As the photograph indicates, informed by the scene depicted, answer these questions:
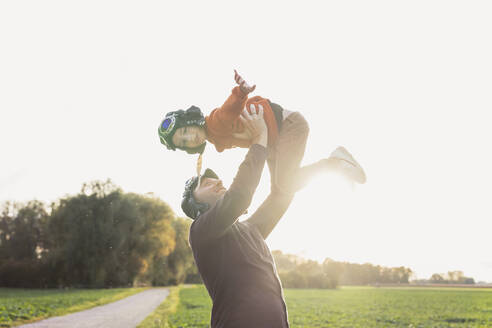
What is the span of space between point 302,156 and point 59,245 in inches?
1847

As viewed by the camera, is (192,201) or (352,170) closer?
(192,201)

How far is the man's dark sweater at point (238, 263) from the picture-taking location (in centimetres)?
236

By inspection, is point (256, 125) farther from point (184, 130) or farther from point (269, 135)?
point (184, 130)

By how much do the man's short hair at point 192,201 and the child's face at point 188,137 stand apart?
0.23 meters

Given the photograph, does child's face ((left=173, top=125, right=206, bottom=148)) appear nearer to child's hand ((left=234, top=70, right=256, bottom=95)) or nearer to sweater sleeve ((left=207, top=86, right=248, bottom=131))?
sweater sleeve ((left=207, top=86, right=248, bottom=131))

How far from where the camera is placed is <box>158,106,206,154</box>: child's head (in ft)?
9.67

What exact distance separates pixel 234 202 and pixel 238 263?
46 centimetres

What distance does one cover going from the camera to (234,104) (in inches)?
115

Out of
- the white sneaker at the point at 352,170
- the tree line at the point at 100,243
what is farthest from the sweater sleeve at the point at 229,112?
the tree line at the point at 100,243

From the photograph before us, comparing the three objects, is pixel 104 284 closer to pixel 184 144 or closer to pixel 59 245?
pixel 59 245

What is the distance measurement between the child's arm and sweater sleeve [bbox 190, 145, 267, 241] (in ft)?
1.52

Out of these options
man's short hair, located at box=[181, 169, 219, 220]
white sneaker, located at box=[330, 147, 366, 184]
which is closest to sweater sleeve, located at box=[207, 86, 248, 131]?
man's short hair, located at box=[181, 169, 219, 220]

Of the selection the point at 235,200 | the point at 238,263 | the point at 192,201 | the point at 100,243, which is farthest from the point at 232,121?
the point at 100,243

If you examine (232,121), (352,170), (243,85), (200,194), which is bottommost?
(200,194)
